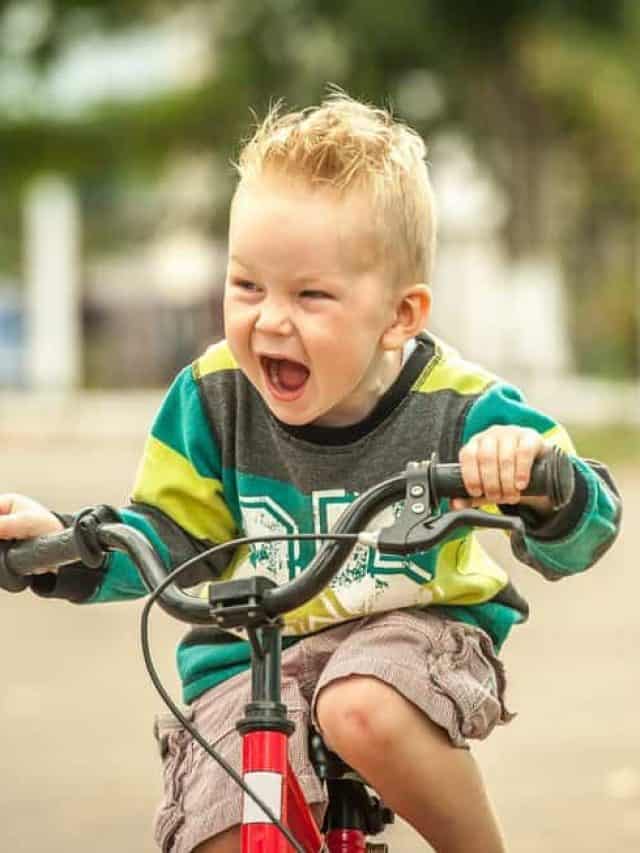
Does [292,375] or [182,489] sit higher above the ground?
[292,375]

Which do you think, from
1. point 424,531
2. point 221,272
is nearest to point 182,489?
point 424,531

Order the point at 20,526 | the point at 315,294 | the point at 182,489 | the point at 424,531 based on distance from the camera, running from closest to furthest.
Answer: the point at 424,531 < the point at 315,294 < the point at 20,526 < the point at 182,489

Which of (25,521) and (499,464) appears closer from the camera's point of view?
(499,464)

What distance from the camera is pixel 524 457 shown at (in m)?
2.71

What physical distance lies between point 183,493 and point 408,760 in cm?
59

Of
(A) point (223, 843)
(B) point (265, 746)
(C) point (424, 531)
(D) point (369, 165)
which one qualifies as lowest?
(A) point (223, 843)

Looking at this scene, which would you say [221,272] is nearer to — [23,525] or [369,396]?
[369,396]

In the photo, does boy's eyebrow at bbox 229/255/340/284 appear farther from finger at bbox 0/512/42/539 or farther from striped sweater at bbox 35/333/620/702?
finger at bbox 0/512/42/539

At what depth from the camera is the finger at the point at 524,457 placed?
8.89 feet

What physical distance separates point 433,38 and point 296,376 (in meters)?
29.3

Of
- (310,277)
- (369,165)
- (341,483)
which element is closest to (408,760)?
(341,483)

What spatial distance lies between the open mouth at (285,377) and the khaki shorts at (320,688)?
38 centimetres

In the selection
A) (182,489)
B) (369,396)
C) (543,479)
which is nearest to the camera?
(543,479)

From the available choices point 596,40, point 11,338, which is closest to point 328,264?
point 596,40
